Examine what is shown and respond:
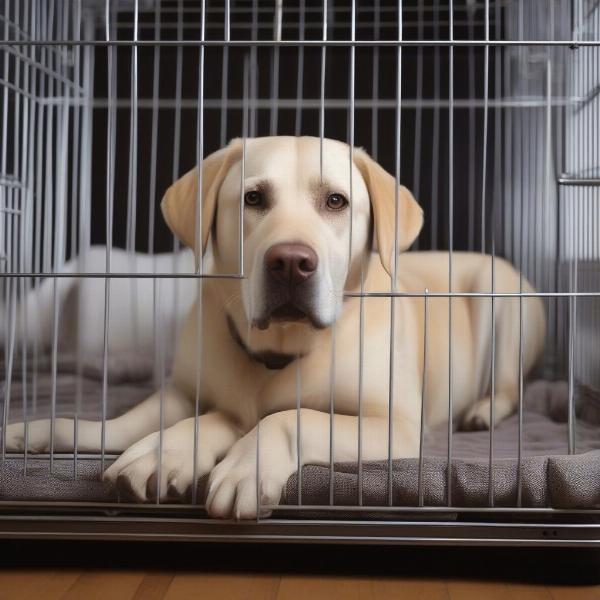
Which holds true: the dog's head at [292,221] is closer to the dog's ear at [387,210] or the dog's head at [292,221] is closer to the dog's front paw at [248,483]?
the dog's ear at [387,210]

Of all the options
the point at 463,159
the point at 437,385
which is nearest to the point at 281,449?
the point at 437,385

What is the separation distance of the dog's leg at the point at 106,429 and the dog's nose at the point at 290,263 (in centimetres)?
41

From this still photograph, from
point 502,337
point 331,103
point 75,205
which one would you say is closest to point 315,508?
point 502,337

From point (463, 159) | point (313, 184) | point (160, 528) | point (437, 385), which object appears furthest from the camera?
point (463, 159)

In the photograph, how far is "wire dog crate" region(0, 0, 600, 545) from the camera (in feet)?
4.17

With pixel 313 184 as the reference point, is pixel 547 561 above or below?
below

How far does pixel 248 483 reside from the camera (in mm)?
1237

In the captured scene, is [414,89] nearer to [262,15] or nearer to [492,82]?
[492,82]

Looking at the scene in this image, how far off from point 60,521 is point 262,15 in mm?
2075

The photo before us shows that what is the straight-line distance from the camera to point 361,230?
156 cm

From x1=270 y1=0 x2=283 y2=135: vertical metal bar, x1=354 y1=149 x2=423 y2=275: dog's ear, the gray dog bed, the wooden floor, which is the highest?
x1=270 y1=0 x2=283 y2=135: vertical metal bar

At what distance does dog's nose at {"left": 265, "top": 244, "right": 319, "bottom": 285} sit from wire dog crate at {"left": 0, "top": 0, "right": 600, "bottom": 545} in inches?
6.2

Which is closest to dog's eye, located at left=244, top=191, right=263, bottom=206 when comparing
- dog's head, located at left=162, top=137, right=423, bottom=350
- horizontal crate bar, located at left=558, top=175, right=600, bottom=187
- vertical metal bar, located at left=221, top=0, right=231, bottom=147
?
dog's head, located at left=162, top=137, right=423, bottom=350

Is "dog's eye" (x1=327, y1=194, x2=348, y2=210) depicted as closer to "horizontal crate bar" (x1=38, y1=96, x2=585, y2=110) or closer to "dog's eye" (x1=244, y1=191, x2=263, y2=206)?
"dog's eye" (x1=244, y1=191, x2=263, y2=206)
